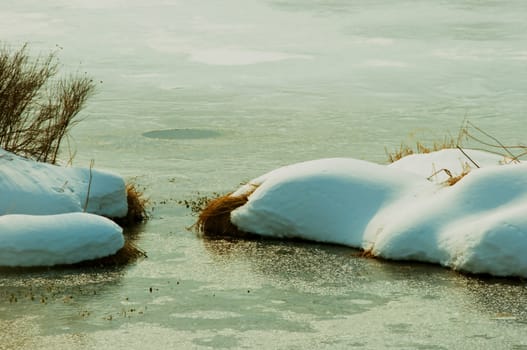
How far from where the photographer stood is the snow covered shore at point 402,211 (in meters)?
10.3

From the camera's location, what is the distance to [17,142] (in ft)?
45.3

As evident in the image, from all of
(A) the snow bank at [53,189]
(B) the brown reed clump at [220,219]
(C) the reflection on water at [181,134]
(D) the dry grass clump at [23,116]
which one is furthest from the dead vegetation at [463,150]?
(D) the dry grass clump at [23,116]

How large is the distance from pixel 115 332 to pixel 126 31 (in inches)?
909

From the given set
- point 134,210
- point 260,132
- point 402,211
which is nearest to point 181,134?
point 260,132

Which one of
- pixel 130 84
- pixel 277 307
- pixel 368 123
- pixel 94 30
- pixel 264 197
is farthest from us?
pixel 94 30

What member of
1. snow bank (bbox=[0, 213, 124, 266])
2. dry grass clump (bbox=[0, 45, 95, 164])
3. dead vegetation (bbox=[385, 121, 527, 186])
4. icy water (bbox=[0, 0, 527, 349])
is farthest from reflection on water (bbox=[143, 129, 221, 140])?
snow bank (bbox=[0, 213, 124, 266])

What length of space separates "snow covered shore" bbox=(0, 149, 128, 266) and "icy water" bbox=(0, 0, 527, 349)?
0.78 ft

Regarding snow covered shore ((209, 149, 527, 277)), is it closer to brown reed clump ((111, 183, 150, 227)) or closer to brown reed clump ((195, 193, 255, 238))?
brown reed clump ((195, 193, 255, 238))

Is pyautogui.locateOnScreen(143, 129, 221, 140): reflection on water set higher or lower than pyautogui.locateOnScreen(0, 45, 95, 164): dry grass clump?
lower

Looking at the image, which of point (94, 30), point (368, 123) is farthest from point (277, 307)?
point (94, 30)

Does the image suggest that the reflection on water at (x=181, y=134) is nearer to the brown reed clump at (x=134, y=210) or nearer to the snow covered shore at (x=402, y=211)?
the brown reed clump at (x=134, y=210)

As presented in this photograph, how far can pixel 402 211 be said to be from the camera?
1130 cm

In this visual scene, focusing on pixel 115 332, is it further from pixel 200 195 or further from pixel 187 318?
pixel 200 195

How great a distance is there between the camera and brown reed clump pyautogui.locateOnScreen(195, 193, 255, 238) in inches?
475
